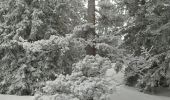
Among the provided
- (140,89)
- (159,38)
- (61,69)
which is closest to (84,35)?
(61,69)

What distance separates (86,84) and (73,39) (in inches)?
123

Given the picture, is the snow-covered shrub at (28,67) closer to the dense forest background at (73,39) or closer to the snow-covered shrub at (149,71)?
the dense forest background at (73,39)

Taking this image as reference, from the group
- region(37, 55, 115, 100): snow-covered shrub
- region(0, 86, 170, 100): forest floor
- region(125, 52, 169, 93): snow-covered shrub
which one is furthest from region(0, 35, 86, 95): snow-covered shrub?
region(37, 55, 115, 100): snow-covered shrub

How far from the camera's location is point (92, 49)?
1213cm

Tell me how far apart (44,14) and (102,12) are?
271cm

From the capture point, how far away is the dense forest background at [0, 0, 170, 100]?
11.0m

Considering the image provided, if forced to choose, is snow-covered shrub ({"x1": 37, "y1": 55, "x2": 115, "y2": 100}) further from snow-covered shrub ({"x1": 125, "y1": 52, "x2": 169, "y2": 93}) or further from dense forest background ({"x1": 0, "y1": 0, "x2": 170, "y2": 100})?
snow-covered shrub ({"x1": 125, "y1": 52, "x2": 169, "y2": 93})

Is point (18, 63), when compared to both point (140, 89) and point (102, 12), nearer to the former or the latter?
point (102, 12)

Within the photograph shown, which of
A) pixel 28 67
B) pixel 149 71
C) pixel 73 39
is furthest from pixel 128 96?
pixel 28 67

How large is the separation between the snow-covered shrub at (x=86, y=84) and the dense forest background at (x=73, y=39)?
1.76m

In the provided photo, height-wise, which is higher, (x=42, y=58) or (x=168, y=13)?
(x=168, y=13)

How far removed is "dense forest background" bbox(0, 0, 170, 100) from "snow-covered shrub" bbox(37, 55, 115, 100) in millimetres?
1764

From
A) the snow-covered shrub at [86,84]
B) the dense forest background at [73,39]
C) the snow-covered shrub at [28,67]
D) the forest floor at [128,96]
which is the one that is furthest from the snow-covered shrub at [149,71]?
the snow-covered shrub at [86,84]

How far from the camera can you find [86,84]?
7645 mm
